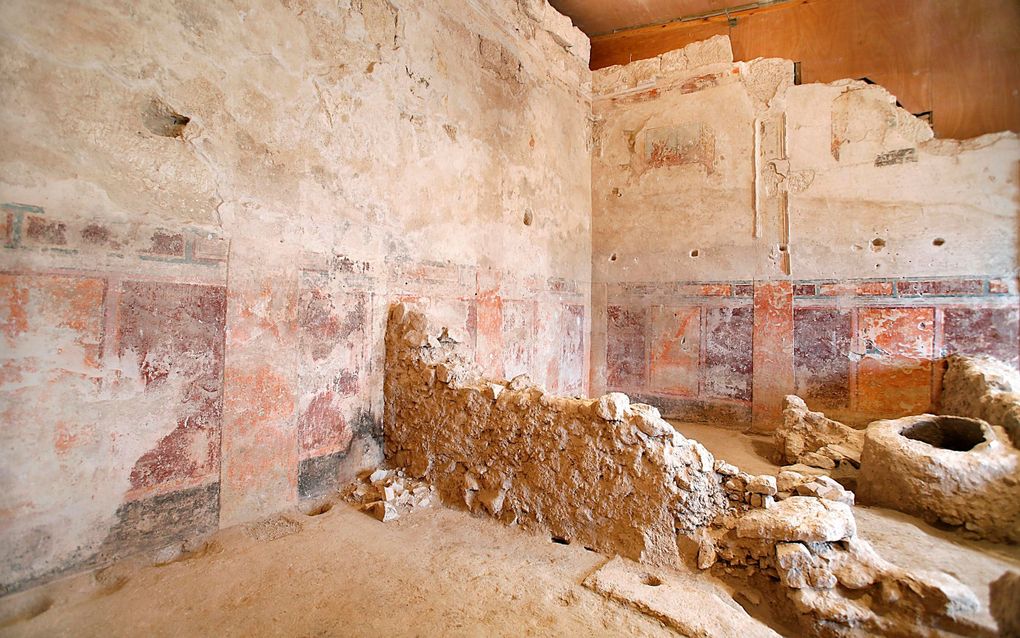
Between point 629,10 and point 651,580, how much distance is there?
706 cm

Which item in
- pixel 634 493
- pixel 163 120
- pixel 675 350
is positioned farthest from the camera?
pixel 675 350

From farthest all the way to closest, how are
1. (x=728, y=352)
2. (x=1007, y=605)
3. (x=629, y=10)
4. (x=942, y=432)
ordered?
(x=629, y=10) → (x=728, y=352) → (x=942, y=432) → (x=1007, y=605)

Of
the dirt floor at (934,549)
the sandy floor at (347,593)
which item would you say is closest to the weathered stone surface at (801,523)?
the dirt floor at (934,549)

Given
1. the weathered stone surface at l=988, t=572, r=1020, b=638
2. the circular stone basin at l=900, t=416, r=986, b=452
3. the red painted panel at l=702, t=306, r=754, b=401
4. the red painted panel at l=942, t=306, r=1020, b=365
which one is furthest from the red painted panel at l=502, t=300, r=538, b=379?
the red painted panel at l=942, t=306, r=1020, b=365

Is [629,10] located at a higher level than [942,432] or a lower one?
higher

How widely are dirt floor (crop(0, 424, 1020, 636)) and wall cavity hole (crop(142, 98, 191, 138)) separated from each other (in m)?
2.16

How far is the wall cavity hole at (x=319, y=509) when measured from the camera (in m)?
3.12

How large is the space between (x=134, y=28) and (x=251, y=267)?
1.26 meters

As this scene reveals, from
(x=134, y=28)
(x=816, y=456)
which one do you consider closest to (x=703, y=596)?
(x=816, y=456)

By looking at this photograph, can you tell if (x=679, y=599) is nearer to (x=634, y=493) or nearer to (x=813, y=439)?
(x=634, y=493)

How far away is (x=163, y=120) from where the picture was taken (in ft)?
8.47

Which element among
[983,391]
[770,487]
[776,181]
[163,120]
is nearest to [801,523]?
[770,487]

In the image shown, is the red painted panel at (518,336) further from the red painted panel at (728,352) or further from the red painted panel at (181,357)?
the red painted panel at (181,357)

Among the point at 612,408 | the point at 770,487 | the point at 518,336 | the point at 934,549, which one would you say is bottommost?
the point at 934,549
